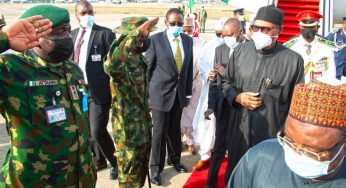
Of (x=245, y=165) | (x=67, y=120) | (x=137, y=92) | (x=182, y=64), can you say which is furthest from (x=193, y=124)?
(x=245, y=165)

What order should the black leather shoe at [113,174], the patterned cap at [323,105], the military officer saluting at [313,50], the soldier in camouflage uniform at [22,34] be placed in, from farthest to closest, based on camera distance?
the military officer saluting at [313,50]
the black leather shoe at [113,174]
the soldier in camouflage uniform at [22,34]
the patterned cap at [323,105]

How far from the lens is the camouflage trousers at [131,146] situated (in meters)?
3.20

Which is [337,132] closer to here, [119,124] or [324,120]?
[324,120]

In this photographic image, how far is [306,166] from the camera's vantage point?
140cm

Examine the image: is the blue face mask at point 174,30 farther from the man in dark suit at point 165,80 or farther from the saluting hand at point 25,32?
the saluting hand at point 25,32

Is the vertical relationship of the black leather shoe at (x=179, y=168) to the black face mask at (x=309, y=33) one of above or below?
below

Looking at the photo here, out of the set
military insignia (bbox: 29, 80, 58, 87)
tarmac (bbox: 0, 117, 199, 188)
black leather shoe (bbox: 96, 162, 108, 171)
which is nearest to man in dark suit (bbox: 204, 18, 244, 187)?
tarmac (bbox: 0, 117, 199, 188)

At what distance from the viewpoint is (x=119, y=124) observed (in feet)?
10.5

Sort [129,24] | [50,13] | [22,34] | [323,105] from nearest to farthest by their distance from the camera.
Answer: [323,105] < [22,34] < [50,13] < [129,24]

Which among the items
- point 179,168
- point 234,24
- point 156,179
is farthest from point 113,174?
point 234,24

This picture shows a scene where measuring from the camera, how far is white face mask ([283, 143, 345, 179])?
1.39 metres

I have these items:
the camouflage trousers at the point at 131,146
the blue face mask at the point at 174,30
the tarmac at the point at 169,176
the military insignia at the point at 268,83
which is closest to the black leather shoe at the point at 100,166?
the tarmac at the point at 169,176

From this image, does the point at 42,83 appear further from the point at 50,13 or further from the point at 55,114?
the point at 50,13

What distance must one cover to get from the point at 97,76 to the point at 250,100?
212 centimetres
